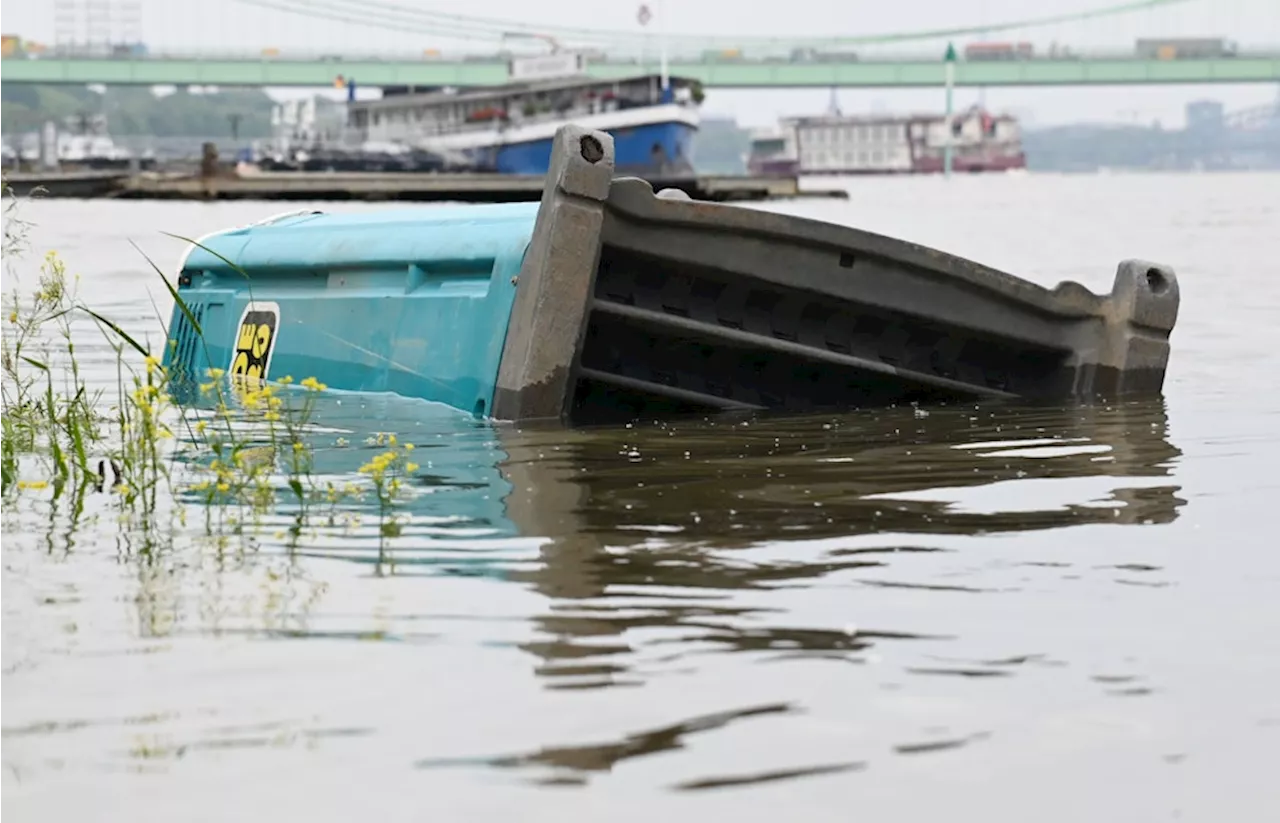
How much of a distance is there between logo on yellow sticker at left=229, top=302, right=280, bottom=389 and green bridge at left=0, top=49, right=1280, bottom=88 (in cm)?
10425

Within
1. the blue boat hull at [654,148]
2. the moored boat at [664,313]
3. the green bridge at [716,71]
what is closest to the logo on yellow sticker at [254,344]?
the moored boat at [664,313]

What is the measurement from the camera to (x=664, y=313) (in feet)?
30.6

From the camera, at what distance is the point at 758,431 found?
9164 millimetres

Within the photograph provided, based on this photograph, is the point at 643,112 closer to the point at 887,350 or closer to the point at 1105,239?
the point at 1105,239

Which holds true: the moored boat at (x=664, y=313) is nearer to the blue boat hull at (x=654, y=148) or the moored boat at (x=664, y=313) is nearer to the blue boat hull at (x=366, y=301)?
the blue boat hull at (x=366, y=301)

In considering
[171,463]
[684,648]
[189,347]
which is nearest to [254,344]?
[189,347]

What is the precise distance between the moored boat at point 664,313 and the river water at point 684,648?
935 millimetres

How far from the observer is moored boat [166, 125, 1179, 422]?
8.97m

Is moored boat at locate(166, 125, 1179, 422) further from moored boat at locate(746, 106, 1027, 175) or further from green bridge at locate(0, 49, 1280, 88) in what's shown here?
moored boat at locate(746, 106, 1027, 175)

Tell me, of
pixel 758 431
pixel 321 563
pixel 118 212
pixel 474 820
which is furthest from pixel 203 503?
pixel 118 212

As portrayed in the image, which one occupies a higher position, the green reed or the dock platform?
the green reed

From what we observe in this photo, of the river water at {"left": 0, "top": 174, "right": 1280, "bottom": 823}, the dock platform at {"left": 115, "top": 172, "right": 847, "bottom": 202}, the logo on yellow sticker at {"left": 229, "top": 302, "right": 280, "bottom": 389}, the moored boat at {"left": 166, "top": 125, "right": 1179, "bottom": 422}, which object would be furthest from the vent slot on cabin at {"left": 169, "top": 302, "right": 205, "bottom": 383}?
the dock platform at {"left": 115, "top": 172, "right": 847, "bottom": 202}

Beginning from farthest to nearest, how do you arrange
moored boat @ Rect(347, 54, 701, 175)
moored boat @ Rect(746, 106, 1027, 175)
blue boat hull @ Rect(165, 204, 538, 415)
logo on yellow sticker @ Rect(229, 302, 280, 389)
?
moored boat @ Rect(746, 106, 1027, 175), moored boat @ Rect(347, 54, 701, 175), logo on yellow sticker @ Rect(229, 302, 280, 389), blue boat hull @ Rect(165, 204, 538, 415)

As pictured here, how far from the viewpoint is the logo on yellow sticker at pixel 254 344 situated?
37.3ft
